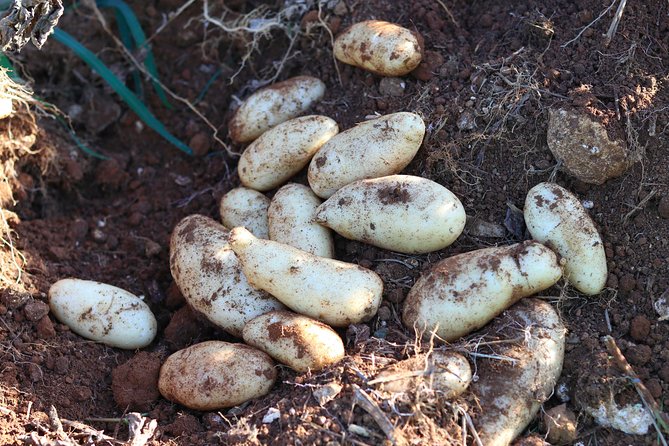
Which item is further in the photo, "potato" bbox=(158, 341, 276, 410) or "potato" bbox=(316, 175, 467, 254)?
"potato" bbox=(316, 175, 467, 254)

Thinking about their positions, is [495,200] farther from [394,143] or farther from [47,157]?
[47,157]

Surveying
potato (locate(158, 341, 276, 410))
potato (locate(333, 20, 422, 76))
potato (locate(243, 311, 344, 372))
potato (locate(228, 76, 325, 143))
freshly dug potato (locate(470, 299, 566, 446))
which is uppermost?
potato (locate(333, 20, 422, 76))

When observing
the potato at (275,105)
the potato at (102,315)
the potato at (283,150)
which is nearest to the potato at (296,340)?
the potato at (102,315)

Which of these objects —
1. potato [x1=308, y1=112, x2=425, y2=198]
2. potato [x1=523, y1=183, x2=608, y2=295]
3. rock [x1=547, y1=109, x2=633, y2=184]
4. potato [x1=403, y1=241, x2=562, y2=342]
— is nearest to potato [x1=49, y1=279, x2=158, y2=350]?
potato [x1=308, y1=112, x2=425, y2=198]

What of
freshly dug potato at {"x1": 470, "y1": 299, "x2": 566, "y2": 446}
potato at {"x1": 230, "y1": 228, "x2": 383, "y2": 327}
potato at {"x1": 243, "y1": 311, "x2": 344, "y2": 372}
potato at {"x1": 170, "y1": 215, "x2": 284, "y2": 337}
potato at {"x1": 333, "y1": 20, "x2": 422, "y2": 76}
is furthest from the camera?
potato at {"x1": 333, "y1": 20, "x2": 422, "y2": 76}

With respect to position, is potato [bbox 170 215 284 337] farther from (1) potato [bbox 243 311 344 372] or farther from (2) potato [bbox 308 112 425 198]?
(2) potato [bbox 308 112 425 198]

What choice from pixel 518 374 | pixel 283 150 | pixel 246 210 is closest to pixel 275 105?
pixel 283 150

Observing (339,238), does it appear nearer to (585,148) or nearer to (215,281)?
(215,281)
